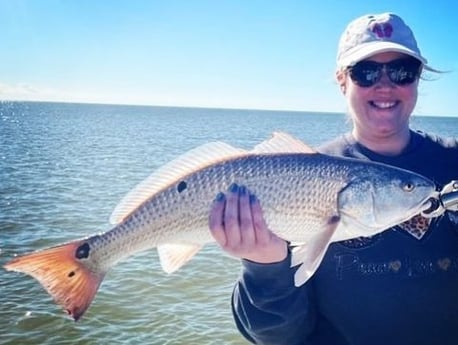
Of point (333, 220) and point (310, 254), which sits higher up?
point (333, 220)

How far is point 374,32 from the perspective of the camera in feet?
12.1

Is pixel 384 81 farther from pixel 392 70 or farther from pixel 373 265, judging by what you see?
pixel 373 265

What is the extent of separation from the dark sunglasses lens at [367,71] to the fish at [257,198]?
0.67 meters

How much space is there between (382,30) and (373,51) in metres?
0.27

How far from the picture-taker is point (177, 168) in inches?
130

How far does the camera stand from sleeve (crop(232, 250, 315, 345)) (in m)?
3.18

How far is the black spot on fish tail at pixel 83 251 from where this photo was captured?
3324 mm

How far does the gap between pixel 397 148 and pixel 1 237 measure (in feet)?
36.6

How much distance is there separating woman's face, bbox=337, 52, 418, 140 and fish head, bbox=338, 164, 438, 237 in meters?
0.40

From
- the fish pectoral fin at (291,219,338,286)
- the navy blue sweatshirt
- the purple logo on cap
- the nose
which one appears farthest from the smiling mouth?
the fish pectoral fin at (291,219,338,286)

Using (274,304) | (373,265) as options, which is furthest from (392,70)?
(274,304)

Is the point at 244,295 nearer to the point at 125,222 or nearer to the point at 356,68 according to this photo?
the point at 125,222

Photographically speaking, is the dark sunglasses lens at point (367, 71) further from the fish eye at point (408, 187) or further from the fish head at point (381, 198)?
the fish eye at point (408, 187)

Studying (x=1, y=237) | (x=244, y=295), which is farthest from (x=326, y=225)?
(x=1, y=237)
